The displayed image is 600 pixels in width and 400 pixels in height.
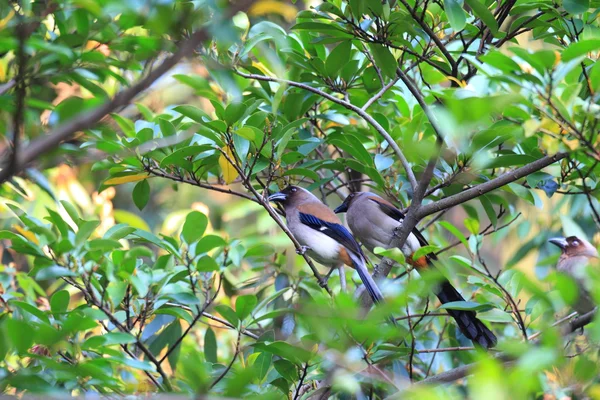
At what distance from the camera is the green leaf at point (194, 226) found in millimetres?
3201

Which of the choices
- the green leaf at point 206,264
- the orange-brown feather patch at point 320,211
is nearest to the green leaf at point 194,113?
the green leaf at point 206,264

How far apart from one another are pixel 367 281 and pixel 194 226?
3.78 ft

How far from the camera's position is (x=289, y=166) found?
3.84 m

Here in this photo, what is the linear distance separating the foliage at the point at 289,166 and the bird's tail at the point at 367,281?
4.4 inches

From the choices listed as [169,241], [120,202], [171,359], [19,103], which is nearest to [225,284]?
[171,359]

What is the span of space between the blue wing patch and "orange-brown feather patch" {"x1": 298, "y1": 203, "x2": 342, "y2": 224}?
0.03 metres

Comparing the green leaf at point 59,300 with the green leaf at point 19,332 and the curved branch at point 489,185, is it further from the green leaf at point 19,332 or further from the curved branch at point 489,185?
the curved branch at point 489,185

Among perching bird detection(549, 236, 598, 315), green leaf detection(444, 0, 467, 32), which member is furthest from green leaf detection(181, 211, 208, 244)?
perching bird detection(549, 236, 598, 315)

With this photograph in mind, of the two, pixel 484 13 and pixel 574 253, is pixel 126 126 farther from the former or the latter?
pixel 574 253

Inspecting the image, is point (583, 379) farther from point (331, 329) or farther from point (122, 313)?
point (122, 313)

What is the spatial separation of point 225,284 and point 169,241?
1146 millimetres

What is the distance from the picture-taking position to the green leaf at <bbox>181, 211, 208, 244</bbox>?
10.5 ft

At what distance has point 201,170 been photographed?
3477mm

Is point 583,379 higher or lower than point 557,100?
lower
